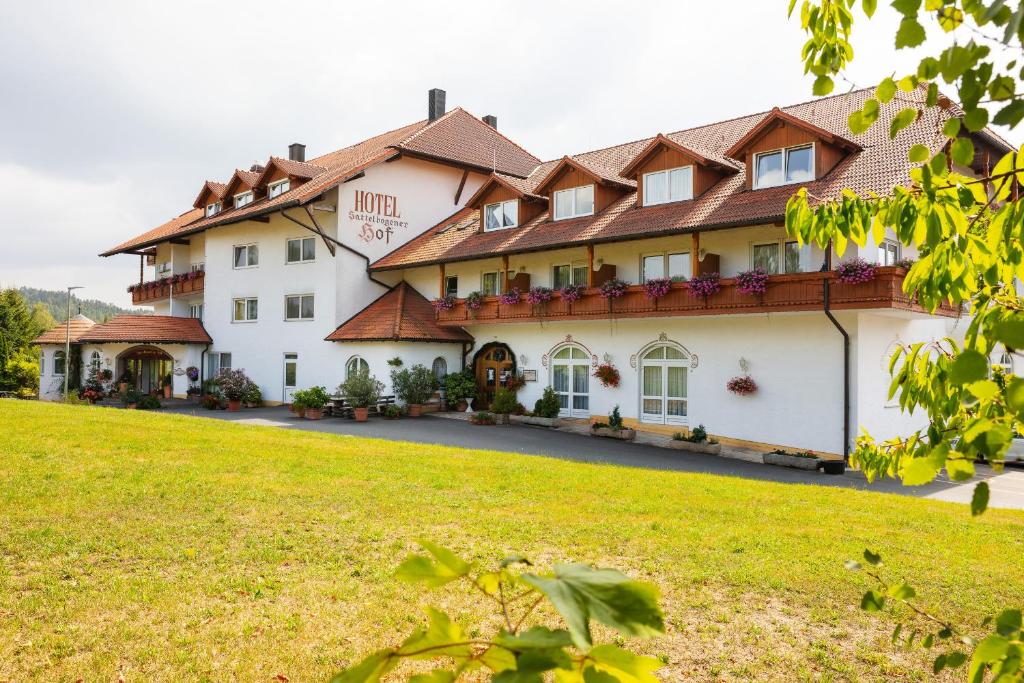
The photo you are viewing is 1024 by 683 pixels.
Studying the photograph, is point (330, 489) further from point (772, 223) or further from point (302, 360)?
point (302, 360)

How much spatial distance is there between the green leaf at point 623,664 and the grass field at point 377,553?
438 centimetres

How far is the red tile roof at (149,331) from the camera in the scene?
32750 millimetres

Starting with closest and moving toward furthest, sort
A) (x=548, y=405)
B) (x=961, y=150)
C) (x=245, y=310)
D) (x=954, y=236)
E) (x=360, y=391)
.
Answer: (x=961, y=150) → (x=954, y=236) → (x=548, y=405) → (x=360, y=391) → (x=245, y=310)

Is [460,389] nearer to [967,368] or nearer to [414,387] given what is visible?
[414,387]

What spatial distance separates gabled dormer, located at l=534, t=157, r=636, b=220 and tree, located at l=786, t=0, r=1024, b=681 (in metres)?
20.9

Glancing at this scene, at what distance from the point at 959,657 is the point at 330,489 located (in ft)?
31.7

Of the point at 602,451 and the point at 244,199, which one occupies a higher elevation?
the point at 244,199

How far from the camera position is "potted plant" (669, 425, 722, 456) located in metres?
19.0

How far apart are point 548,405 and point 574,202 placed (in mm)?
6977

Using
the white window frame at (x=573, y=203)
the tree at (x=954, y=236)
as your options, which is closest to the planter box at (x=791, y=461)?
the white window frame at (x=573, y=203)

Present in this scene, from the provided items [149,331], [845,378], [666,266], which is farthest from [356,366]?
[845,378]

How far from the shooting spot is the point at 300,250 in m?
30.8

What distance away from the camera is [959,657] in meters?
1.57

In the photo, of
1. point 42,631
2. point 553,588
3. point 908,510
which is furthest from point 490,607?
point 908,510
